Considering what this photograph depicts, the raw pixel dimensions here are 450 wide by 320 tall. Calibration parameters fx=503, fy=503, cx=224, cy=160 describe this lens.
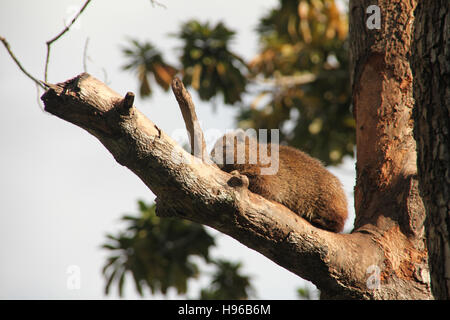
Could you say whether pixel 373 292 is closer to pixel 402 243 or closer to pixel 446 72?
pixel 402 243

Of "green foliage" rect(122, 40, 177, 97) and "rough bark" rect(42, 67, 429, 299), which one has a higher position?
"green foliage" rect(122, 40, 177, 97)

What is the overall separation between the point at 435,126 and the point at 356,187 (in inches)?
92.1

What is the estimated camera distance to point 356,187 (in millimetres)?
5289

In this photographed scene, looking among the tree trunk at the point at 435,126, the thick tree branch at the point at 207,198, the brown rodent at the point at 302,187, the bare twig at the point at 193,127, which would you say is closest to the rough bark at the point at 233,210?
the thick tree branch at the point at 207,198

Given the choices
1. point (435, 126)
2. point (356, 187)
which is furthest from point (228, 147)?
point (435, 126)

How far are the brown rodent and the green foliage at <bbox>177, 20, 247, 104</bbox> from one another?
683cm

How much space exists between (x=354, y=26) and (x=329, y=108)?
24.9 ft

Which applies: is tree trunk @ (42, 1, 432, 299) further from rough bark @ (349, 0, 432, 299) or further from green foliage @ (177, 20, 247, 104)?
green foliage @ (177, 20, 247, 104)

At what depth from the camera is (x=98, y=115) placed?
3.35 meters

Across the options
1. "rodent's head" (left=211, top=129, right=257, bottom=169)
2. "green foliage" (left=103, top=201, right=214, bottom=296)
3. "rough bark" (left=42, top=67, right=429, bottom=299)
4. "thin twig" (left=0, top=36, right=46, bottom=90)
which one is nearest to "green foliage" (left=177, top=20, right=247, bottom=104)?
"green foliage" (left=103, top=201, right=214, bottom=296)

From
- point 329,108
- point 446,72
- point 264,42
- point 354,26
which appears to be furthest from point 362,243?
point 264,42

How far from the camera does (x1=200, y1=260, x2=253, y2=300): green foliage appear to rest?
12.5 meters

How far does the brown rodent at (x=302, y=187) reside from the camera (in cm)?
526

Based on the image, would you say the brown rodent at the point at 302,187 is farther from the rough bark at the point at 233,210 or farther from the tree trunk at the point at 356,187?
the rough bark at the point at 233,210
